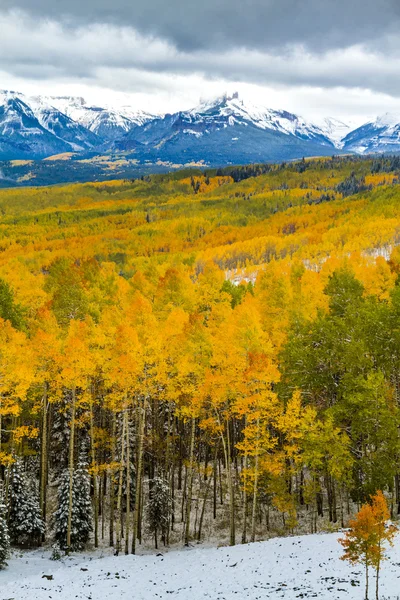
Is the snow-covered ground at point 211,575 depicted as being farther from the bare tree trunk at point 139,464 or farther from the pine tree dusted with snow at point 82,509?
the pine tree dusted with snow at point 82,509

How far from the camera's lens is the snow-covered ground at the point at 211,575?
21.4 meters

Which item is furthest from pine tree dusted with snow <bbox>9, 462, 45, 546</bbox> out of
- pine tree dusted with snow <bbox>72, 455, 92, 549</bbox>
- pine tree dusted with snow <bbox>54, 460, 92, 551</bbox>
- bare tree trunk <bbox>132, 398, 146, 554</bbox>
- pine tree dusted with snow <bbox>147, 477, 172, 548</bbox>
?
pine tree dusted with snow <bbox>147, 477, 172, 548</bbox>

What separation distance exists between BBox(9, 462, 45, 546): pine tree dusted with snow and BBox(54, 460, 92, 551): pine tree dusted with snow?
1.34 metres

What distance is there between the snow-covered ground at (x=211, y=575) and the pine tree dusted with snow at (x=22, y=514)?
6.13 ft

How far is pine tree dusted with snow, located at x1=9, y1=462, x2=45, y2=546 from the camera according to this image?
103 ft

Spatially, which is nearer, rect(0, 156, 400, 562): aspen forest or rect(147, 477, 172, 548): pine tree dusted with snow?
rect(0, 156, 400, 562): aspen forest

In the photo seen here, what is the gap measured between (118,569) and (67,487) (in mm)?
7555

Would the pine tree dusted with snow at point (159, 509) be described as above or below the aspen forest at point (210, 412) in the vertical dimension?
below

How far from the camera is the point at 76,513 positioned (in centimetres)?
3198

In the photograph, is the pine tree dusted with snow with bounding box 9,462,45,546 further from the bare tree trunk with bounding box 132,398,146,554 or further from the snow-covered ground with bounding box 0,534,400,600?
the bare tree trunk with bounding box 132,398,146,554

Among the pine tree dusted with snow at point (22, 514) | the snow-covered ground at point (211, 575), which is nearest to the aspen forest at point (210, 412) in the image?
the pine tree dusted with snow at point (22, 514)

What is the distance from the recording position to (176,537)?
3444cm

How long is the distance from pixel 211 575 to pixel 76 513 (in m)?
11.1

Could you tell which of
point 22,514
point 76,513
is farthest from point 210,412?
point 22,514
